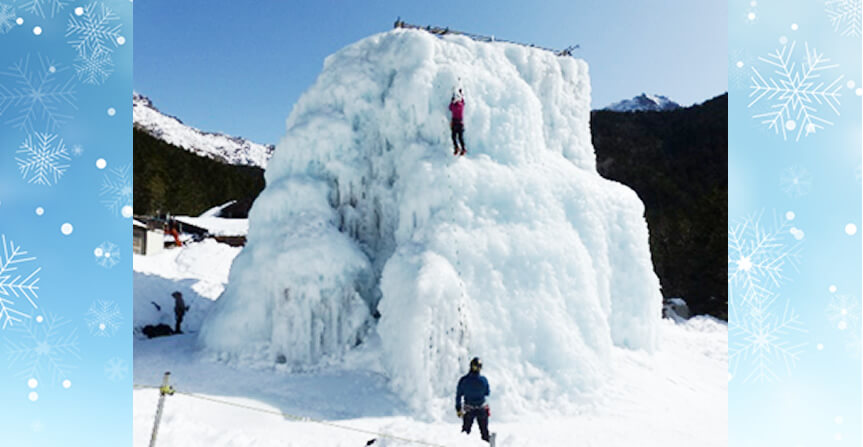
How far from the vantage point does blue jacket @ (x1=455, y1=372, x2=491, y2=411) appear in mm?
5289

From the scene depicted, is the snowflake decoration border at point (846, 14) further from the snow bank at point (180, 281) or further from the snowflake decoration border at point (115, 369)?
the snow bank at point (180, 281)

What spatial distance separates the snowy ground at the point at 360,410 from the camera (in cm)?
579

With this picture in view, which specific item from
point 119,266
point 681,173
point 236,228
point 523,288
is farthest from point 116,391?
point 681,173

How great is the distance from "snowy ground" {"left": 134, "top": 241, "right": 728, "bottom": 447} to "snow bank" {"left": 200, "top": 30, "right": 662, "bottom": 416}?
44 centimetres

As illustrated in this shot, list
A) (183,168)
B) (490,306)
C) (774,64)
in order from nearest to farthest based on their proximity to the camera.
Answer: (774,64) → (490,306) → (183,168)

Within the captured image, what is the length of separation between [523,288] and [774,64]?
17.8ft

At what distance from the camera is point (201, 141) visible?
497 feet

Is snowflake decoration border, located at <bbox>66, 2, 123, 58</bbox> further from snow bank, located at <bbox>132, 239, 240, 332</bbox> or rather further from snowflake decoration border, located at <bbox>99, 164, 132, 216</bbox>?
snow bank, located at <bbox>132, 239, 240, 332</bbox>

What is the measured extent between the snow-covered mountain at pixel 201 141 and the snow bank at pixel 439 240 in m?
125

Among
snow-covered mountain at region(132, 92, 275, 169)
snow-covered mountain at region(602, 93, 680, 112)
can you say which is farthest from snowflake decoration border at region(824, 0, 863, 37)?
snow-covered mountain at region(132, 92, 275, 169)

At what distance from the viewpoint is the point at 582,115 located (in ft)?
40.2

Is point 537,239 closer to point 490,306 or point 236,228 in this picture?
point 490,306

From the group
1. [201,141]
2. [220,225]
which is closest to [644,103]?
[220,225]

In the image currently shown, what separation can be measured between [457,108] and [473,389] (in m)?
5.30
